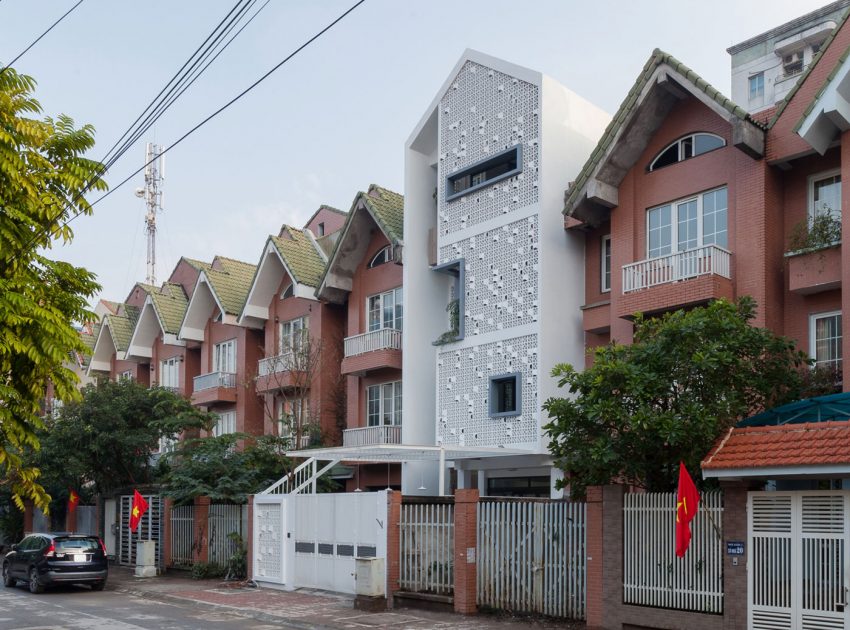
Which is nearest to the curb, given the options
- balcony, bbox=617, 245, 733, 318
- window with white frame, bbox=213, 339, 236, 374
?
balcony, bbox=617, 245, 733, 318

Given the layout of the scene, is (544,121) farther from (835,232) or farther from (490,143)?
(835,232)

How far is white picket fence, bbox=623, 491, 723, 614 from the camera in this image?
606 inches

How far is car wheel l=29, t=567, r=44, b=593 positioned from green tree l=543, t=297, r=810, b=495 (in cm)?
1431

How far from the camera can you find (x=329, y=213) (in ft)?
143

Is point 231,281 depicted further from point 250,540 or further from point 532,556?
point 532,556

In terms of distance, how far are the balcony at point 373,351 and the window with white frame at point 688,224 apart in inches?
385

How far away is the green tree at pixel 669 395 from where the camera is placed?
53.1ft

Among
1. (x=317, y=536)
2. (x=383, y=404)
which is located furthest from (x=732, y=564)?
(x=383, y=404)

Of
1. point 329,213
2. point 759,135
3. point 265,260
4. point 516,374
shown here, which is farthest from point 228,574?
point 329,213

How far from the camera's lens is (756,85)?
53.6m

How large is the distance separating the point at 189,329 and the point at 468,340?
18.2 meters

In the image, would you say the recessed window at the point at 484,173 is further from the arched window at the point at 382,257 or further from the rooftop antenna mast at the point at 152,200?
the rooftop antenna mast at the point at 152,200

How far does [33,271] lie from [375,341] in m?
22.6

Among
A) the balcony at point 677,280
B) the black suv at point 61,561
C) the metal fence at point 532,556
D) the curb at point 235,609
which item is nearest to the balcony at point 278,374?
the curb at point 235,609
